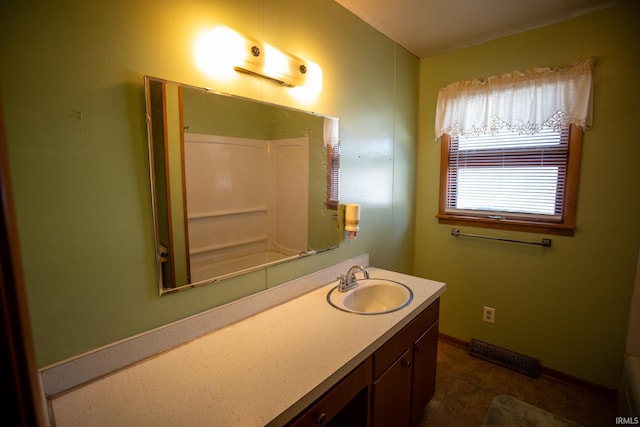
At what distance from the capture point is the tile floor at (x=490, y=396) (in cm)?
→ 186

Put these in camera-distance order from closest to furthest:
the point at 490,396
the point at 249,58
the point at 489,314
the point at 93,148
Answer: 1. the point at 93,148
2. the point at 249,58
3. the point at 490,396
4. the point at 489,314

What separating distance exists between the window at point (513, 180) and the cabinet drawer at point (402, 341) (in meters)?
1.05

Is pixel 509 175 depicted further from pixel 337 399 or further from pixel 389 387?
pixel 337 399

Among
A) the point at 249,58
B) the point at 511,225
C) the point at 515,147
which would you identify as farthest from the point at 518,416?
the point at 249,58

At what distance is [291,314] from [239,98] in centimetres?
99

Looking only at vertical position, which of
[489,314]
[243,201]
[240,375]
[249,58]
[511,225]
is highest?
[249,58]

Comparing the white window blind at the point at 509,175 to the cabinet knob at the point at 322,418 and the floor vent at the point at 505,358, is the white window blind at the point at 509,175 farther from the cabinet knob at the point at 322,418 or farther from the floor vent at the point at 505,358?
the cabinet knob at the point at 322,418

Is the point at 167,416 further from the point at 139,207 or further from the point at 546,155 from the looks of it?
the point at 546,155

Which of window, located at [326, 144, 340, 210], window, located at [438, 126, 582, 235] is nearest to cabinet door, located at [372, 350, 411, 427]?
window, located at [326, 144, 340, 210]

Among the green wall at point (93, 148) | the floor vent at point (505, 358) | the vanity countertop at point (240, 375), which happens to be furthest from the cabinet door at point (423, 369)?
the green wall at point (93, 148)

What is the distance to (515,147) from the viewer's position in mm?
2201

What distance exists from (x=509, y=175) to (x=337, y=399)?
2034 mm

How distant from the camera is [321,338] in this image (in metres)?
1.19

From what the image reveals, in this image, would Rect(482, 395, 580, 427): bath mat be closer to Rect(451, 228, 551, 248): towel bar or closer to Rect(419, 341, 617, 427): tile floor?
Rect(419, 341, 617, 427): tile floor
